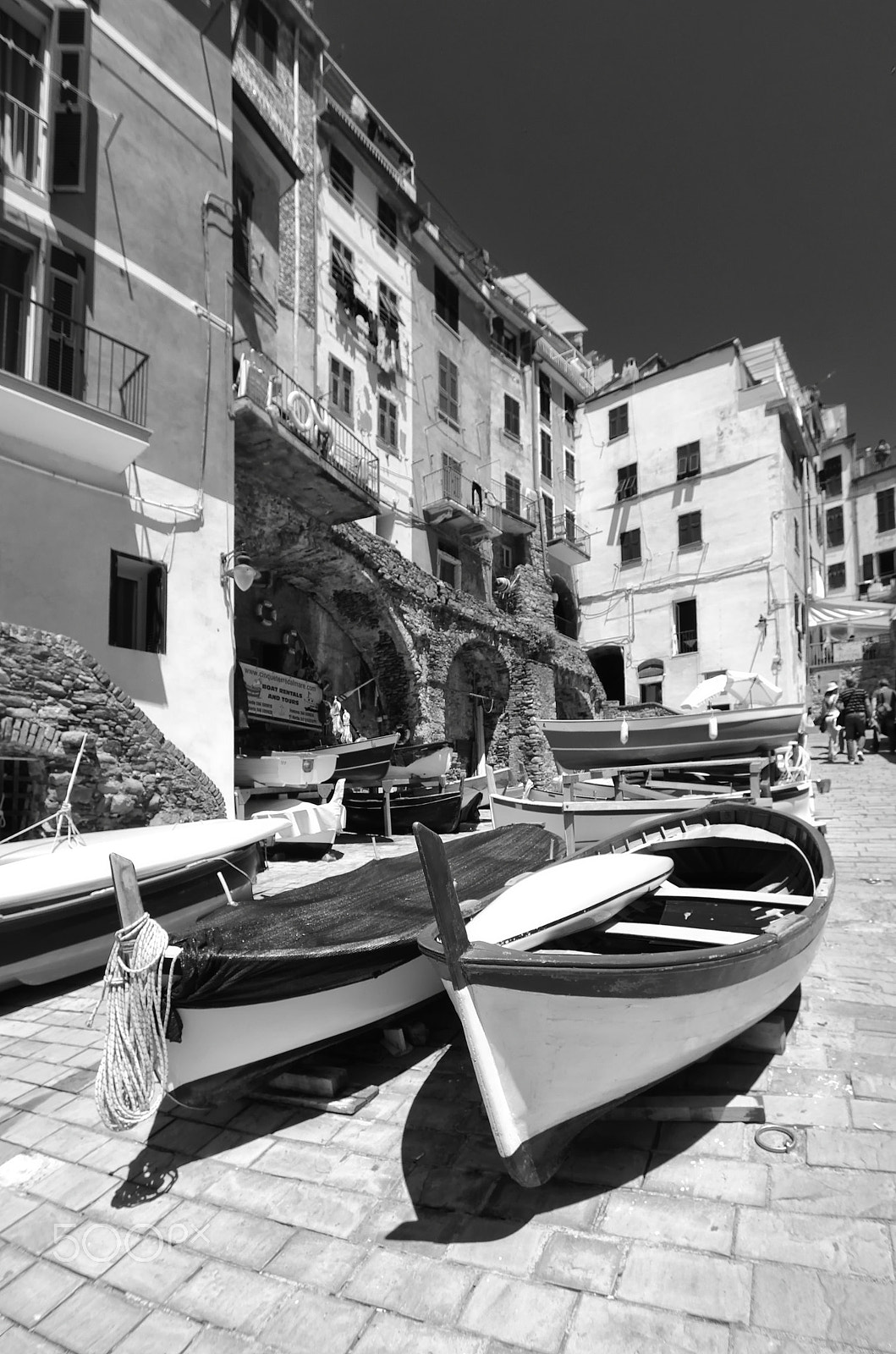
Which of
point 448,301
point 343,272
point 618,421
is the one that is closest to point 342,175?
point 343,272

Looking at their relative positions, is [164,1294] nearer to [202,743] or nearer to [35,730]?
[35,730]

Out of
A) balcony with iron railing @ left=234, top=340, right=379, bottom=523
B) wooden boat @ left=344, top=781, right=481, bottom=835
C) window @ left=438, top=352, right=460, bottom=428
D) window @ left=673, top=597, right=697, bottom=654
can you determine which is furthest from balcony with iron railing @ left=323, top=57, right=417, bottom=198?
wooden boat @ left=344, top=781, right=481, bottom=835

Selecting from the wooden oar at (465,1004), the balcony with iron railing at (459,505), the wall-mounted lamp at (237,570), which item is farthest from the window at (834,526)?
the wooden oar at (465,1004)

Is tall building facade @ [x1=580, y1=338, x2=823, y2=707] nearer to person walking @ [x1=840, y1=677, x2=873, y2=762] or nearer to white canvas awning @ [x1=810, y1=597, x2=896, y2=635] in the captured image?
white canvas awning @ [x1=810, y1=597, x2=896, y2=635]

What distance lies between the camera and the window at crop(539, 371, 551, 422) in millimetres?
29625

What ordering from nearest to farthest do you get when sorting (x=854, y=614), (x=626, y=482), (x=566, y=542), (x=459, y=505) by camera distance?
(x=459, y=505), (x=566, y=542), (x=626, y=482), (x=854, y=614)

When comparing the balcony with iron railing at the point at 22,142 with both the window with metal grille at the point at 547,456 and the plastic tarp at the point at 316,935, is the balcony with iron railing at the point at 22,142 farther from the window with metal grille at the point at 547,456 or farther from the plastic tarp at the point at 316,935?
the window with metal grille at the point at 547,456

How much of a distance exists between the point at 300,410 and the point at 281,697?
6128mm

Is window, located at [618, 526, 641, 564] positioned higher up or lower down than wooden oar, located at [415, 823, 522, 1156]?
higher up

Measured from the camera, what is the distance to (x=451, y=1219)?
2820 millimetres

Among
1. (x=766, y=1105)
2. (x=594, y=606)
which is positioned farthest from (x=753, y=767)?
(x=594, y=606)

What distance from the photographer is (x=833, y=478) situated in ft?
146

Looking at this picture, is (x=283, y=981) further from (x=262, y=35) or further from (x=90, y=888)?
(x=262, y=35)

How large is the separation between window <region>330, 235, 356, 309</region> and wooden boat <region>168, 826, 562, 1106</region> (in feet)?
61.4
